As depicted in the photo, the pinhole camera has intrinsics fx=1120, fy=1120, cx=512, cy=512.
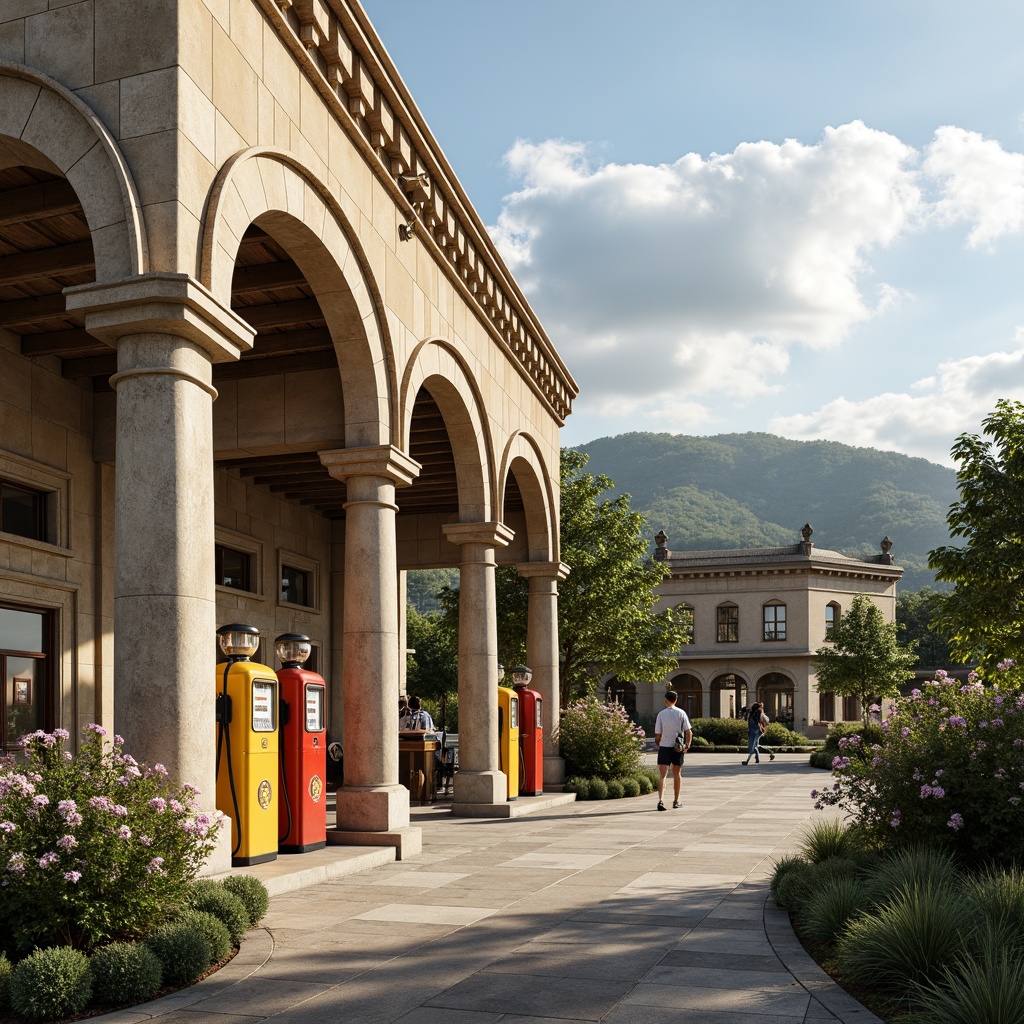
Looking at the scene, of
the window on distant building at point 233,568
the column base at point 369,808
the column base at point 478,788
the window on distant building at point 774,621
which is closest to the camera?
the column base at point 369,808

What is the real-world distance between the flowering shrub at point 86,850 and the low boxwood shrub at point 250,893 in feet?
2.54

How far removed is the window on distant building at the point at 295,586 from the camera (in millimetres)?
21266

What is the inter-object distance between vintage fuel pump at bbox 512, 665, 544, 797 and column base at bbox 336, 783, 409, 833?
6.81m

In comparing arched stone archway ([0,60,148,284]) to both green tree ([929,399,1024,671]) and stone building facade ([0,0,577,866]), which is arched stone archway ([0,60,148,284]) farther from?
green tree ([929,399,1024,671])

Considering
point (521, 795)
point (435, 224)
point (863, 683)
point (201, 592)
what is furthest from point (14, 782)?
point (863, 683)

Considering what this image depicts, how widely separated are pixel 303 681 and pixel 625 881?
12.0ft

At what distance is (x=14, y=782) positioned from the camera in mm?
6492

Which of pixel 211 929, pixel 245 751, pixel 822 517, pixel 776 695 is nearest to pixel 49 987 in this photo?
pixel 211 929

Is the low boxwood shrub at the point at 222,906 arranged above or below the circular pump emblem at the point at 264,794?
below

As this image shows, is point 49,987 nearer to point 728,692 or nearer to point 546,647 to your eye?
point 546,647

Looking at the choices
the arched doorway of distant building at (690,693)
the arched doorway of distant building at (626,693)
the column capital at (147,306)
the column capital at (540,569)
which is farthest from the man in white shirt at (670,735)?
the arched doorway of distant building at (690,693)

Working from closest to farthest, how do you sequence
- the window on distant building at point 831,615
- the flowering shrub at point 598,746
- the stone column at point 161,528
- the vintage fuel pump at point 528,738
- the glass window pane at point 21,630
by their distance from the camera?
the stone column at point 161,528, the glass window pane at point 21,630, the vintage fuel pump at point 528,738, the flowering shrub at point 598,746, the window on distant building at point 831,615

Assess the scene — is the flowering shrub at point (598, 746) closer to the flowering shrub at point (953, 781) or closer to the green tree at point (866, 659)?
the flowering shrub at point (953, 781)

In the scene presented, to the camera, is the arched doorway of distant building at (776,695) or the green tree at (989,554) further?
the arched doorway of distant building at (776,695)
